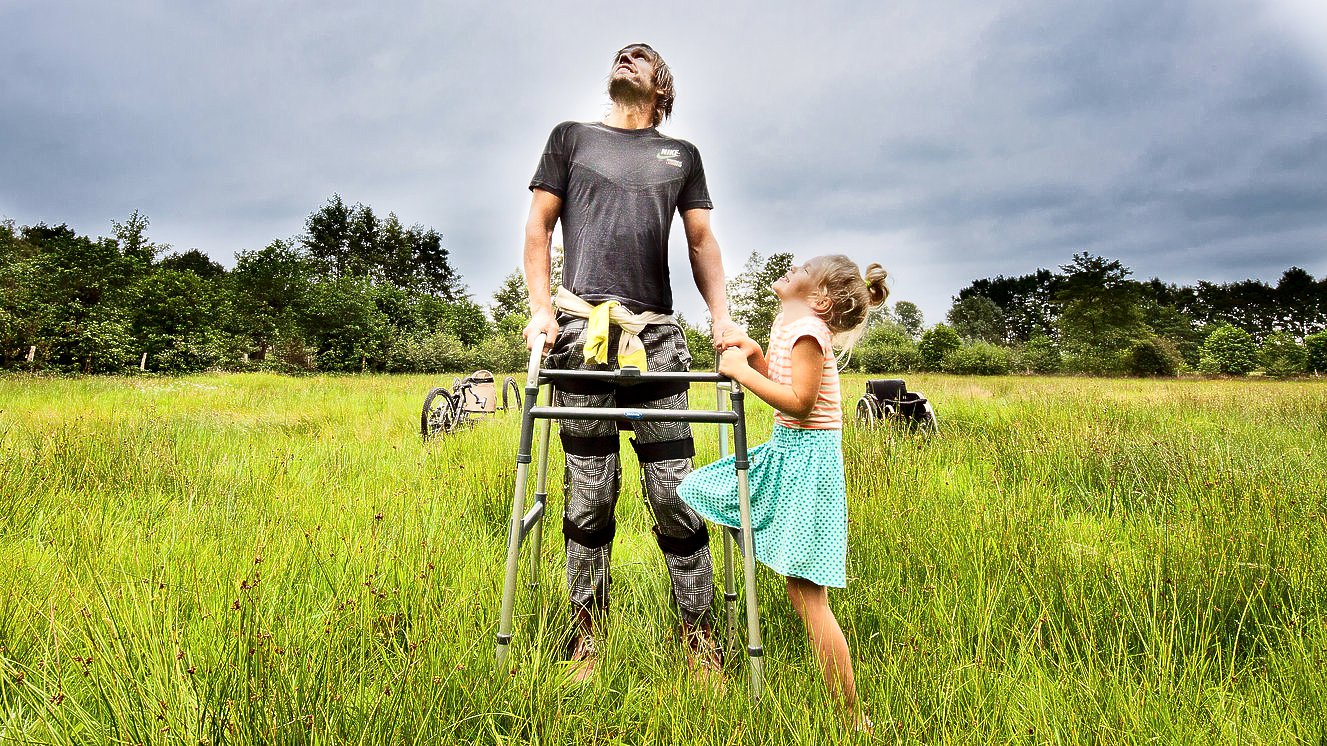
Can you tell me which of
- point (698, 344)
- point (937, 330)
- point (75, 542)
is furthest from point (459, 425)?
point (937, 330)

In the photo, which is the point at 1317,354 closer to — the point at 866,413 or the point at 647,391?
the point at 866,413

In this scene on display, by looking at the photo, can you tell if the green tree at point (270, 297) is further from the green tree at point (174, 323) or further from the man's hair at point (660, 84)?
the man's hair at point (660, 84)

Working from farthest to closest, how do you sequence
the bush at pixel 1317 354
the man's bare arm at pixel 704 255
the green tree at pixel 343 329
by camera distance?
the bush at pixel 1317 354, the green tree at pixel 343 329, the man's bare arm at pixel 704 255

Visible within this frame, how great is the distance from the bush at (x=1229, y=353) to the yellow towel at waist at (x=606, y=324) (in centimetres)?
4250

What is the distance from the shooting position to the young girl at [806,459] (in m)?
1.87

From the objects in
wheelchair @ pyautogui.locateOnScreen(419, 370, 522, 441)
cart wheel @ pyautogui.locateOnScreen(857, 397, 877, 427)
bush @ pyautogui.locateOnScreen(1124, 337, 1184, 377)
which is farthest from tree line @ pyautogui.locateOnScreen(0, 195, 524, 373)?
bush @ pyautogui.locateOnScreen(1124, 337, 1184, 377)

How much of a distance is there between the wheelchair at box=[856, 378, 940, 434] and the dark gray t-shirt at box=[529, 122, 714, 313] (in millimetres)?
5281

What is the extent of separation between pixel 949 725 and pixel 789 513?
2.55 ft

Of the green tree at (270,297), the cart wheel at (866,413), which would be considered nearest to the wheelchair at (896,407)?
the cart wheel at (866,413)

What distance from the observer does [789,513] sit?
6.42ft

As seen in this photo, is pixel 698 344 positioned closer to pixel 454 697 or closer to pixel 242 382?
pixel 242 382

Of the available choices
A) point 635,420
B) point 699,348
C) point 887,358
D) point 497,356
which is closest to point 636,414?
point 635,420

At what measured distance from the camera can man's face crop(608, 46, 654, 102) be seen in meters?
2.42

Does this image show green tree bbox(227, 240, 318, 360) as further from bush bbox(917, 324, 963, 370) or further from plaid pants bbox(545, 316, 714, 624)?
bush bbox(917, 324, 963, 370)
